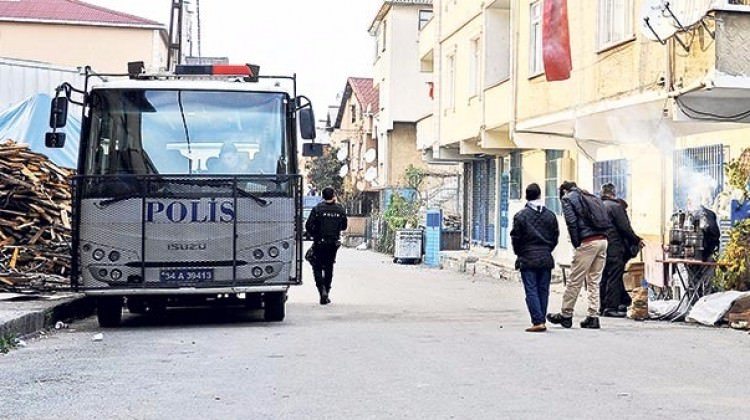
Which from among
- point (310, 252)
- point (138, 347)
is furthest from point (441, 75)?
point (138, 347)

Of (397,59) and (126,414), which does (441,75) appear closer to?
(397,59)

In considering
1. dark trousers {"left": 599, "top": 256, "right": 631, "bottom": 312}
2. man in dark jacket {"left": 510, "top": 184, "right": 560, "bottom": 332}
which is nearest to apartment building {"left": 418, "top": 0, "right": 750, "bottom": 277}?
dark trousers {"left": 599, "top": 256, "right": 631, "bottom": 312}

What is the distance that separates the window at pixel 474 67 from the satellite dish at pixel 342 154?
3897cm

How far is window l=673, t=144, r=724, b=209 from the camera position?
16312 mm

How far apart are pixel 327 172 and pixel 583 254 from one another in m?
56.5

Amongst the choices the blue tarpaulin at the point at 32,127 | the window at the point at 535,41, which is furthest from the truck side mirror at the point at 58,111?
the window at the point at 535,41

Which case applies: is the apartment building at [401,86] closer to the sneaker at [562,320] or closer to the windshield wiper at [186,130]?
the windshield wiper at [186,130]

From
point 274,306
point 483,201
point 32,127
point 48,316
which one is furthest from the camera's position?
point 483,201

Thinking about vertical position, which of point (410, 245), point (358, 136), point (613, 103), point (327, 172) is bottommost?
point (410, 245)

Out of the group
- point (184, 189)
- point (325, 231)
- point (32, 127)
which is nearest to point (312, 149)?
point (184, 189)

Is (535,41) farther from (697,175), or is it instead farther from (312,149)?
(312,149)

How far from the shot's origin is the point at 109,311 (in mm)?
14164

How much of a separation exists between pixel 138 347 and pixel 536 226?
4.87m

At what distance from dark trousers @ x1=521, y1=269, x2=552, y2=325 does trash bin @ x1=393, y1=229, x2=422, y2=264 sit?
2542cm
